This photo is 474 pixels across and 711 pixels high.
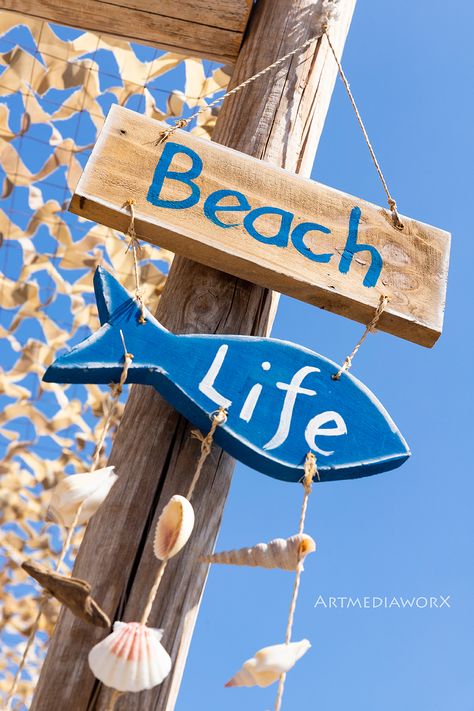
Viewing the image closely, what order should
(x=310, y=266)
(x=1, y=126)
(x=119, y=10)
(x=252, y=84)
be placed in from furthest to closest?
(x=1, y=126), (x=119, y=10), (x=252, y=84), (x=310, y=266)

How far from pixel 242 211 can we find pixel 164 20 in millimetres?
730

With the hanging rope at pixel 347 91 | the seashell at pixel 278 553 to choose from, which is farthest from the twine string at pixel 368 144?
the seashell at pixel 278 553

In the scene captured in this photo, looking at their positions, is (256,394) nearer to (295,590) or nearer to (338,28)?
(295,590)

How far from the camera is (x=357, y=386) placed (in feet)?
4.02

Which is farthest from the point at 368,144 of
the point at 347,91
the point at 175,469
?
the point at 175,469

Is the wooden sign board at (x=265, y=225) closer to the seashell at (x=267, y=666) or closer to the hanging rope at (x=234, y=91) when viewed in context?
the hanging rope at (x=234, y=91)

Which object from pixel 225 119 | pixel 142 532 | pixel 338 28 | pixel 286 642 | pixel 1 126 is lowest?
pixel 286 642

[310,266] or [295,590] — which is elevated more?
[310,266]

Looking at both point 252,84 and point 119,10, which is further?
point 119,10

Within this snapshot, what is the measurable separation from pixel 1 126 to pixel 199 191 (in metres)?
1.85

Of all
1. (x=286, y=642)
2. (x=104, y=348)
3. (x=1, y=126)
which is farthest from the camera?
(x=1, y=126)

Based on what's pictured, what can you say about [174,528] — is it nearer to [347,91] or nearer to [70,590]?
[70,590]

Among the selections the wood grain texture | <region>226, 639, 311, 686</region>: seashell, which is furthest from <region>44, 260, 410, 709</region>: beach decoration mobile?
the wood grain texture

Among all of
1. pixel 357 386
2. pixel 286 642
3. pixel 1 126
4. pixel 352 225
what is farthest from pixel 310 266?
pixel 1 126
